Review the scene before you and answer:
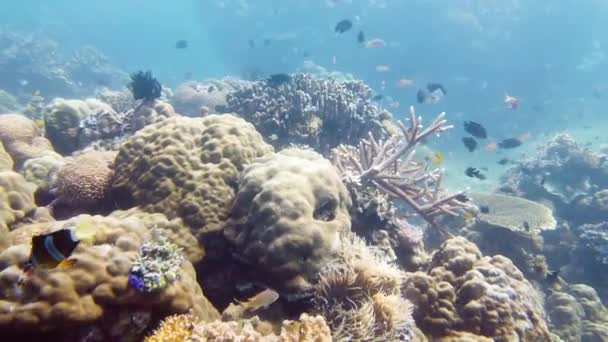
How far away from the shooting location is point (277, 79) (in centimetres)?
945

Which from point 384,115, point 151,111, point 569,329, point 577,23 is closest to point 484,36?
point 577,23

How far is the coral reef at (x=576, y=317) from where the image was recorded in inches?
314

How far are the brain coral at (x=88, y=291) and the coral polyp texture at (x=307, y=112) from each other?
4927 millimetres

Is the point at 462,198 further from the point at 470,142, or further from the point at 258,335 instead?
the point at 258,335

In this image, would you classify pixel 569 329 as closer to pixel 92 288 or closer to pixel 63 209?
pixel 92 288

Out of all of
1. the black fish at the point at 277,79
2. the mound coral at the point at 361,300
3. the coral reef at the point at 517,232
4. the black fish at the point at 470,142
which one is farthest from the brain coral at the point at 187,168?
the coral reef at the point at 517,232

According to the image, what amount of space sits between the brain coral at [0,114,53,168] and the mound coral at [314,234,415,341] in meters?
5.54

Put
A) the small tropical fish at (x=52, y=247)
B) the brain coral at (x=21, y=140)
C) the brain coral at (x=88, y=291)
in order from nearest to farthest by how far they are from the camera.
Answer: the small tropical fish at (x=52, y=247), the brain coral at (x=88, y=291), the brain coral at (x=21, y=140)

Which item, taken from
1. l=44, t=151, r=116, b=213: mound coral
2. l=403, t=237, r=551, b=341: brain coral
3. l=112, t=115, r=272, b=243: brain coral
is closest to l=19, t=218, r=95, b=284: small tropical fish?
l=112, t=115, r=272, b=243: brain coral

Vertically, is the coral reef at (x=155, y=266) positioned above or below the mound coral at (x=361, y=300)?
below

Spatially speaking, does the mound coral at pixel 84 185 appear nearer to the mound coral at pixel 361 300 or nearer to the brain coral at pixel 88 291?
the brain coral at pixel 88 291

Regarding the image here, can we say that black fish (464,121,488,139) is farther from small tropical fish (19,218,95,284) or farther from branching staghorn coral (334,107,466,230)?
small tropical fish (19,218,95,284)

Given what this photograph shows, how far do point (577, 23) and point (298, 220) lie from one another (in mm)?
37253

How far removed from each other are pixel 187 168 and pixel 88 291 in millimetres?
1983
